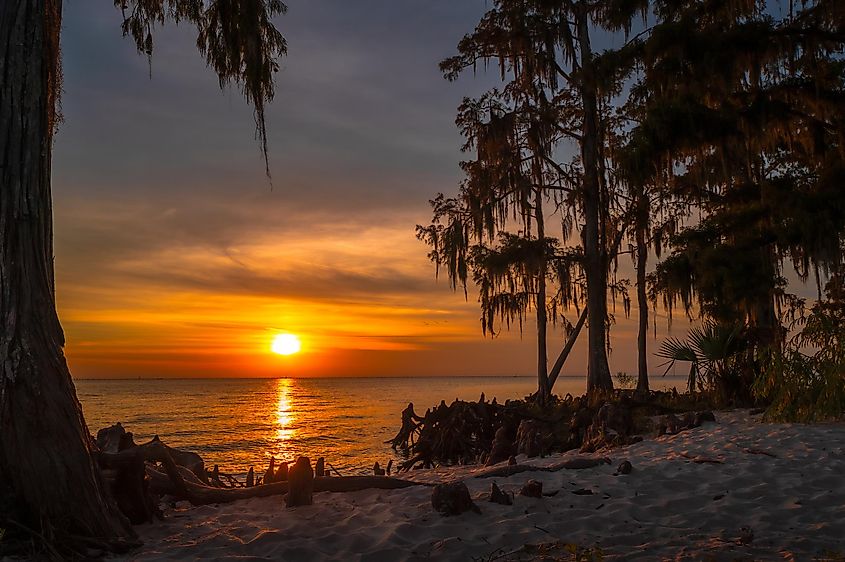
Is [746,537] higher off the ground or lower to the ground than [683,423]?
lower

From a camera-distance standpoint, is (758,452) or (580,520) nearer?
(580,520)

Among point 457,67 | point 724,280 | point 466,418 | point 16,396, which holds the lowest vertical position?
point 466,418

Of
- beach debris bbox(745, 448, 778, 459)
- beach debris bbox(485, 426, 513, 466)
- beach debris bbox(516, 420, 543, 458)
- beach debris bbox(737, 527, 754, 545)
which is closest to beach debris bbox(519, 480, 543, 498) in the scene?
beach debris bbox(737, 527, 754, 545)

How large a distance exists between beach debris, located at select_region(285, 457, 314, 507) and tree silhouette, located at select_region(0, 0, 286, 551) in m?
1.64

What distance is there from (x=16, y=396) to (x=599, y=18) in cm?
1977

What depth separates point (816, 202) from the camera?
11109 millimetres

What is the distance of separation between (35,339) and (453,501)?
4130 mm

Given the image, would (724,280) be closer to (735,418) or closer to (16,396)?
(735,418)

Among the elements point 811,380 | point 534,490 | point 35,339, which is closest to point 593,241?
point 811,380

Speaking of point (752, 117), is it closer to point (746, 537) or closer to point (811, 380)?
point (811, 380)

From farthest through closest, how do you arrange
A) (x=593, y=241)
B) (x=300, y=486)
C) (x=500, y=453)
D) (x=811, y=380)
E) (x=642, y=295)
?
1. (x=642, y=295)
2. (x=593, y=241)
3. (x=500, y=453)
4. (x=811, y=380)
5. (x=300, y=486)

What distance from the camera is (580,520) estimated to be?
18.7 ft

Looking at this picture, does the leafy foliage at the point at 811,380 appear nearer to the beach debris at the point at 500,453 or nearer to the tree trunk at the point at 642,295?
the beach debris at the point at 500,453

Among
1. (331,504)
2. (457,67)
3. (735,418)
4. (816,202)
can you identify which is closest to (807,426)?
(735,418)
